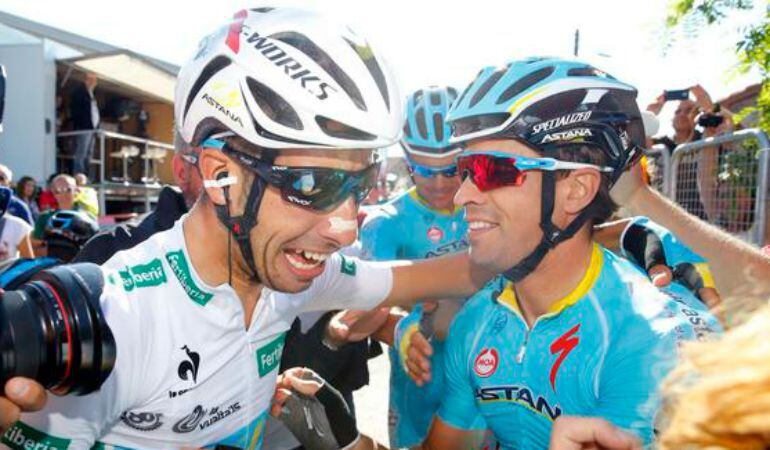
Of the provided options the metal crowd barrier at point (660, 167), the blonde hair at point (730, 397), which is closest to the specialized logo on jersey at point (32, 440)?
the blonde hair at point (730, 397)

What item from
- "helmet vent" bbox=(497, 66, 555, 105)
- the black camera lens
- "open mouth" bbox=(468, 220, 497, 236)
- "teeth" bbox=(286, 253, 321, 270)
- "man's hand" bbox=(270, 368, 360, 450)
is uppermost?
"helmet vent" bbox=(497, 66, 555, 105)

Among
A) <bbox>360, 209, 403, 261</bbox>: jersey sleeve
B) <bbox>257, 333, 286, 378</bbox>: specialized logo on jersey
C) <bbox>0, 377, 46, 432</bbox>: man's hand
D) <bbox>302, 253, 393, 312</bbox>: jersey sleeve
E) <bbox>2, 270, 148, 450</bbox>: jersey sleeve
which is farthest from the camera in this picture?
<bbox>360, 209, 403, 261</bbox>: jersey sleeve

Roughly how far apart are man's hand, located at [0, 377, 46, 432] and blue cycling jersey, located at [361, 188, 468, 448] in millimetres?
3036

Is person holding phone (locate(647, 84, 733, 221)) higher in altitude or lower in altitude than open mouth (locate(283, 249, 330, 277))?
higher

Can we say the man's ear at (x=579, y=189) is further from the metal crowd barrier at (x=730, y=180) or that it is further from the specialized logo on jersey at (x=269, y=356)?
the metal crowd barrier at (x=730, y=180)

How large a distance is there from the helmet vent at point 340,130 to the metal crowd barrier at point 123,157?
13215mm

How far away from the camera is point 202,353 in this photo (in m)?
2.12

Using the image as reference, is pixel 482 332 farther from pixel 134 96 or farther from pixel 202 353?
pixel 134 96

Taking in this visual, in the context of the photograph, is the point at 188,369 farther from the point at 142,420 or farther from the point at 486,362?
the point at 486,362

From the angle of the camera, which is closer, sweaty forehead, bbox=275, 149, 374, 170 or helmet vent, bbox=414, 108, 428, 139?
sweaty forehead, bbox=275, 149, 374, 170

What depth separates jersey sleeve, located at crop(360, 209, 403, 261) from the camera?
447 centimetres

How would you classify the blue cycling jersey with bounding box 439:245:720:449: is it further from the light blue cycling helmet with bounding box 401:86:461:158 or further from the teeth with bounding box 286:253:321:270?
the light blue cycling helmet with bounding box 401:86:461:158

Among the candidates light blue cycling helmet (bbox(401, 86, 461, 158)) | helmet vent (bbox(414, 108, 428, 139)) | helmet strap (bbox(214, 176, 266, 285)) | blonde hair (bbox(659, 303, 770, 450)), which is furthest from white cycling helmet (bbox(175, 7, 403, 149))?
helmet vent (bbox(414, 108, 428, 139))

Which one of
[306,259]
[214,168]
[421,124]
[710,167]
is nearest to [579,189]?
[306,259]
